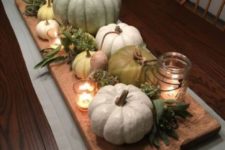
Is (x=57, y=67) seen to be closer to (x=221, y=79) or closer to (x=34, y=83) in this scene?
(x=34, y=83)

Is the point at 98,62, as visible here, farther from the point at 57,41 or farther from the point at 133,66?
the point at 57,41

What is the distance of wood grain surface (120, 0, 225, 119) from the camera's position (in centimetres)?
102

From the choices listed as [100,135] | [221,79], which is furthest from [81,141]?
[221,79]

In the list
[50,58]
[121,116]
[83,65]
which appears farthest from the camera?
[50,58]

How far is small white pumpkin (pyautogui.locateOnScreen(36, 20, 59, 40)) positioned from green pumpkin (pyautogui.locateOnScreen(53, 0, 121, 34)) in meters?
0.04

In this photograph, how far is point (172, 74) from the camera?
0.82m

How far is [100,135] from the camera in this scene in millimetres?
763

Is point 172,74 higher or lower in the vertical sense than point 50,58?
higher

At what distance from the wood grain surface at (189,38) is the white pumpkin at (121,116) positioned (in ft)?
1.03

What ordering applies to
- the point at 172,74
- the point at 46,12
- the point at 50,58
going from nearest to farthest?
the point at 172,74
the point at 50,58
the point at 46,12

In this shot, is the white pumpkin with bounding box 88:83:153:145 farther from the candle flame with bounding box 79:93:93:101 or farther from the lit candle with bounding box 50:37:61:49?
the lit candle with bounding box 50:37:61:49

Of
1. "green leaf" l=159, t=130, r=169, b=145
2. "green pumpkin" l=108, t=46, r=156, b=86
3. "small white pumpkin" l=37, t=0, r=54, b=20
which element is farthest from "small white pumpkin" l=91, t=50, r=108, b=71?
"small white pumpkin" l=37, t=0, r=54, b=20

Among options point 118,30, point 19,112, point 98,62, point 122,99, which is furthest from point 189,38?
point 19,112

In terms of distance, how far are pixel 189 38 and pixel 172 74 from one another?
0.48 metres
